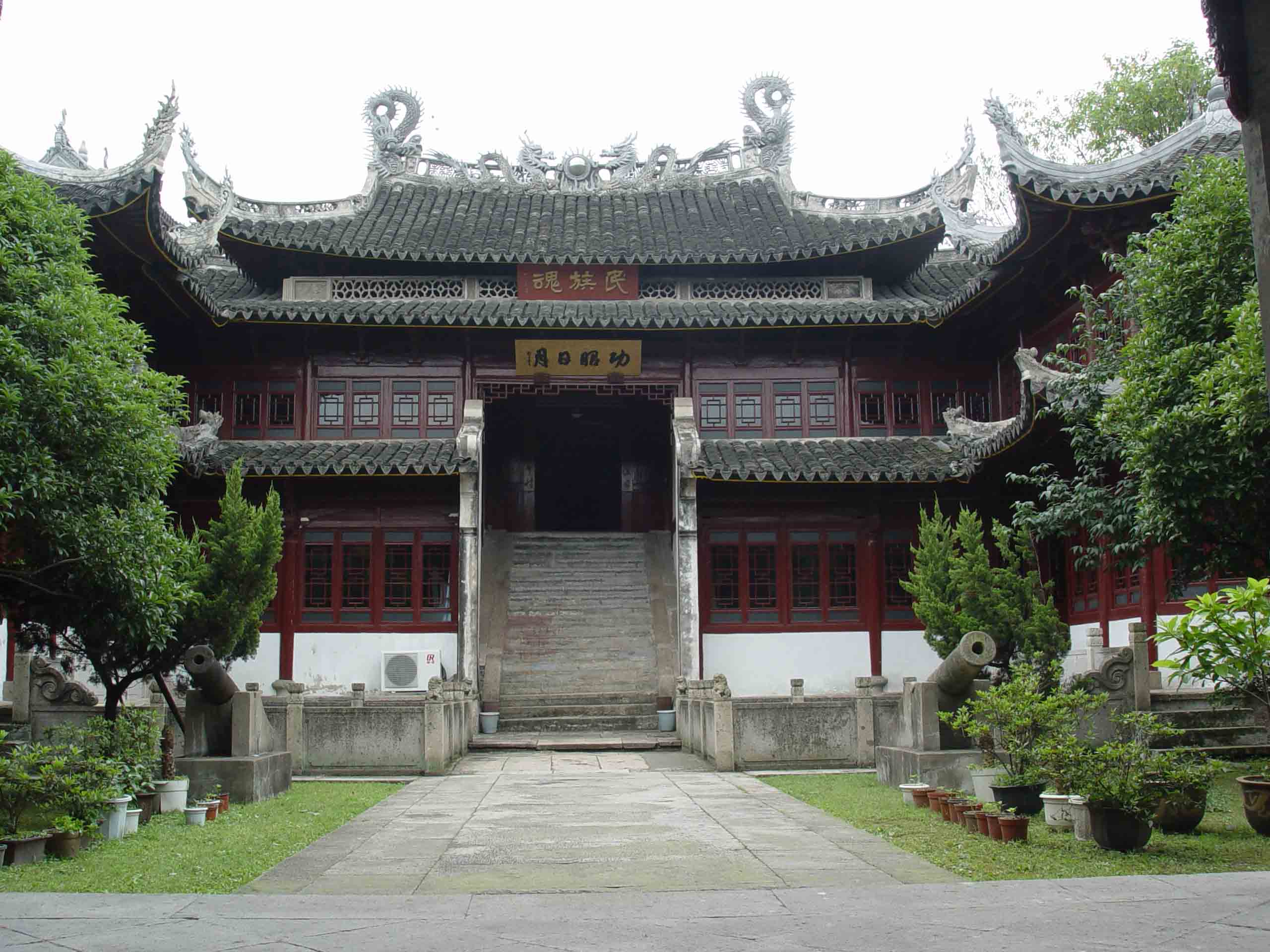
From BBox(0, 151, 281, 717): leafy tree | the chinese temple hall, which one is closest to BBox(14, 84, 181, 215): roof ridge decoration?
the chinese temple hall

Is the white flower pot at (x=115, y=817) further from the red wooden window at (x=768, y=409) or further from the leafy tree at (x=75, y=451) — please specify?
the red wooden window at (x=768, y=409)

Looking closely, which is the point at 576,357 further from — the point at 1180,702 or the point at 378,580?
the point at 1180,702

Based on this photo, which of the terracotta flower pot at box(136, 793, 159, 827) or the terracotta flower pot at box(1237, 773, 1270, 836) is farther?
the terracotta flower pot at box(136, 793, 159, 827)

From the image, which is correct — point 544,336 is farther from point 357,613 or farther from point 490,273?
point 357,613

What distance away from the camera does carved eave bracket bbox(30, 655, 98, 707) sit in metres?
13.9

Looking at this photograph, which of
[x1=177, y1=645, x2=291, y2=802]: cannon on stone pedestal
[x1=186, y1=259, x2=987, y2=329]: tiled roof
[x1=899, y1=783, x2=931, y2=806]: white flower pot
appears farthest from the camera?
[x1=186, y1=259, x2=987, y2=329]: tiled roof

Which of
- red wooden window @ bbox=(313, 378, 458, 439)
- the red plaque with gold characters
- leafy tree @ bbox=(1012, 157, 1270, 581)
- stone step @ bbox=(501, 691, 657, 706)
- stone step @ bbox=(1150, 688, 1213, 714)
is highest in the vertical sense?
the red plaque with gold characters

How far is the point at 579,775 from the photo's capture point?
562 inches

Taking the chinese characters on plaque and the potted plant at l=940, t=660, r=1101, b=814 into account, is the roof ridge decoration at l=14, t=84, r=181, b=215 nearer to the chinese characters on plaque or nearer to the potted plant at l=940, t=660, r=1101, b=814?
the chinese characters on plaque

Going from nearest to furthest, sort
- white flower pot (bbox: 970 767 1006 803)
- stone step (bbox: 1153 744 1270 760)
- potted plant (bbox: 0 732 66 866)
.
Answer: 1. potted plant (bbox: 0 732 66 866)
2. white flower pot (bbox: 970 767 1006 803)
3. stone step (bbox: 1153 744 1270 760)

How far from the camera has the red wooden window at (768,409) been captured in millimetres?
22078

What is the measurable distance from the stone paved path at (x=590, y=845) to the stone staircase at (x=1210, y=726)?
457 cm

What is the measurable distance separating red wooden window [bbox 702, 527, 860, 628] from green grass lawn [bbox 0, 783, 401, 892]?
9.98m

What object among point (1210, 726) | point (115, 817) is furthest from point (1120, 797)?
point (115, 817)
